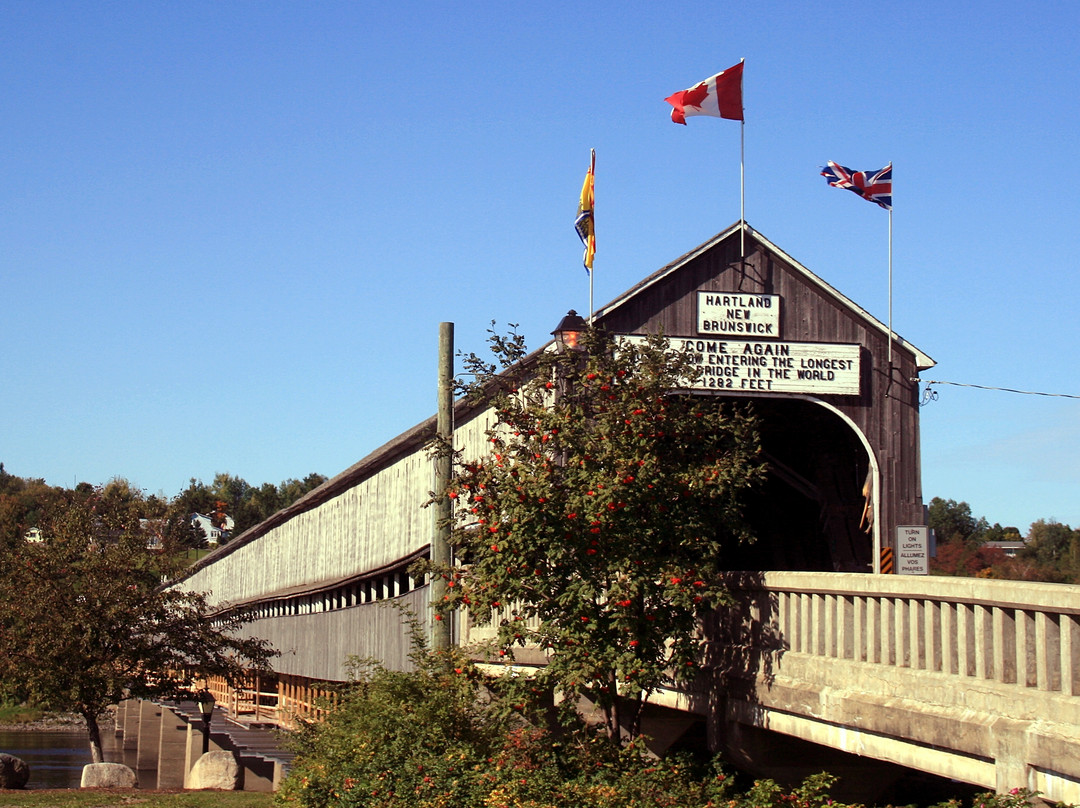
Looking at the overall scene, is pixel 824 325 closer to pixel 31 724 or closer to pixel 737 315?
pixel 737 315

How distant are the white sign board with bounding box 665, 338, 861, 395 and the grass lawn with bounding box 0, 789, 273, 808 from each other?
9517 mm

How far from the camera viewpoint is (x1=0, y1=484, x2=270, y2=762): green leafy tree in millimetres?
24062

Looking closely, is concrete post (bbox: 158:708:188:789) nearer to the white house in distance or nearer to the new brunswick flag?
the new brunswick flag

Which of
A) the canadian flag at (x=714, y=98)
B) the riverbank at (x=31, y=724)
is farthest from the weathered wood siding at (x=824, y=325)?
the riverbank at (x=31, y=724)

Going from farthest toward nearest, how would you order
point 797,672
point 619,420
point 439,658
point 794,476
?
point 794,476 < point 439,658 < point 619,420 < point 797,672

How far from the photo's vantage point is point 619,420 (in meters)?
11.3

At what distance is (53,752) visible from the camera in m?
58.5

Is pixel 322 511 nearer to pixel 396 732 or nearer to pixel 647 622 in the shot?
pixel 396 732

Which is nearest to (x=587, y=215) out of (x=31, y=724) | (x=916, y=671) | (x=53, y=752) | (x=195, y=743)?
(x=916, y=671)

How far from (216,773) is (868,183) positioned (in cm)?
1702

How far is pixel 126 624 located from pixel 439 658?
45.0 ft

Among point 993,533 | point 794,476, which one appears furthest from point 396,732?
point 993,533

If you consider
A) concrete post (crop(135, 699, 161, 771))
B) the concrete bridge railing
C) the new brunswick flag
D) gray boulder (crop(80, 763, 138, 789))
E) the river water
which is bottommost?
the river water

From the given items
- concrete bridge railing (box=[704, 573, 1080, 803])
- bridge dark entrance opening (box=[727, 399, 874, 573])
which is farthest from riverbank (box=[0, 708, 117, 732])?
concrete bridge railing (box=[704, 573, 1080, 803])
